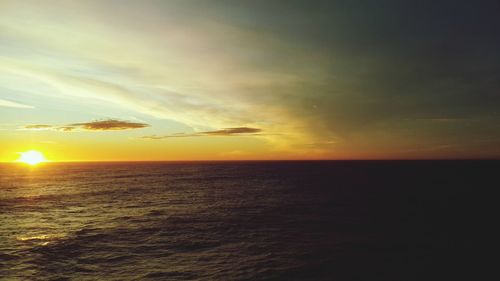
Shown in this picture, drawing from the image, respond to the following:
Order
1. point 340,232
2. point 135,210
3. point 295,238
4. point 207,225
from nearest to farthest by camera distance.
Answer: point 295,238, point 340,232, point 207,225, point 135,210

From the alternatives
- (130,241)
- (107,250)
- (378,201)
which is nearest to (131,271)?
(107,250)

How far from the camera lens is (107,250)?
2569 cm

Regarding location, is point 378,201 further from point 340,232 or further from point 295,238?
point 295,238

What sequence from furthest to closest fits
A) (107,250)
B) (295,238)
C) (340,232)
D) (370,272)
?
1. (340,232)
2. (295,238)
3. (107,250)
4. (370,272)

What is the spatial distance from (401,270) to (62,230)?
32431 mm

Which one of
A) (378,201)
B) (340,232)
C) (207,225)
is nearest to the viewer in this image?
(340,232)

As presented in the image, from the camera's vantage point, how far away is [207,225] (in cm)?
3575

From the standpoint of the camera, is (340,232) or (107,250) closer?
(107,250)

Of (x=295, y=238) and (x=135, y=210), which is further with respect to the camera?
(x=135, y=210)

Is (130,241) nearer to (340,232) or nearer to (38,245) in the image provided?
(38,245)

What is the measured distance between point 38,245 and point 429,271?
101 feet

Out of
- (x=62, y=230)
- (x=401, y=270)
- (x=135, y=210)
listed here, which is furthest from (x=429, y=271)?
(x=135, y=210)

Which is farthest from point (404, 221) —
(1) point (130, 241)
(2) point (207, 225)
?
(1) point (130, 241)

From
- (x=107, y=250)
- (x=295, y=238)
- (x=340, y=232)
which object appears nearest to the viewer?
(x=107, y=250)
